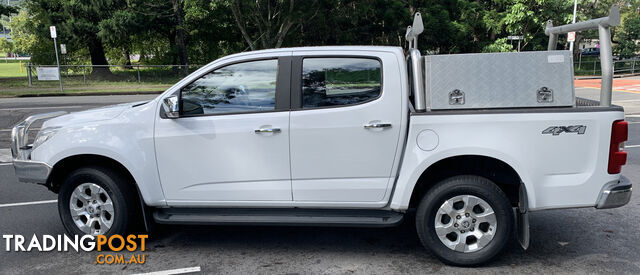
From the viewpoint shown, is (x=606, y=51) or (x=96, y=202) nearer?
(x=606, y=51)

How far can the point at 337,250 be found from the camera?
14.5ft

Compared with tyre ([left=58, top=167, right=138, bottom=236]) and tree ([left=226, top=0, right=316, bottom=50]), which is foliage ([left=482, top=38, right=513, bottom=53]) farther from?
tyre ([left=58, top=167, right=138, bottom=236])

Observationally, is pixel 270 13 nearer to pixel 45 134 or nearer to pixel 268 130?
pixel 45 134

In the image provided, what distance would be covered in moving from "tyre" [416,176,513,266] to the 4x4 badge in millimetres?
594

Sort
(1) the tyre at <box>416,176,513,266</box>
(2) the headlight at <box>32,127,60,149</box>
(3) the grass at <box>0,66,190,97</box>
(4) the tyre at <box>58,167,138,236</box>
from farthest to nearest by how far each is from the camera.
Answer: (3) the grass at <box>0,66,190,97</box> < (2) the headlight at <box>32,127,60,149</box> < (4) the tyre at <box>58,167,138,236</box> < (1) the tyre at <box>416,176,513,266</box>

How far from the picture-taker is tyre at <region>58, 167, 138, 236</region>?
14.1 ft

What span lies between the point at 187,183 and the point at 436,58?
234cm

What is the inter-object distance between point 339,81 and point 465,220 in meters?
1.54

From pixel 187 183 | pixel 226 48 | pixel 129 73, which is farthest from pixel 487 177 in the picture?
pixel 226 48

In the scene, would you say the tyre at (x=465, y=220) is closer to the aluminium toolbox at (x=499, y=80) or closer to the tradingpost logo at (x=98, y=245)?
the aluminium toolbox at (x=499, y=80)

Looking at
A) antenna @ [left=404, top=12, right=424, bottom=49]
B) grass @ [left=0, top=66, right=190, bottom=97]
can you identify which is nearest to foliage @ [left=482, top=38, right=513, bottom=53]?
grass @ [left=0, top=66, right=190, bottom=97]

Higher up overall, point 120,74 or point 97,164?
point 120,74

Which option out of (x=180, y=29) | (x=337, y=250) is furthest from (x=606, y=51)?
(x=180, y=29)

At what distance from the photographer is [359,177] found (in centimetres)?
403
